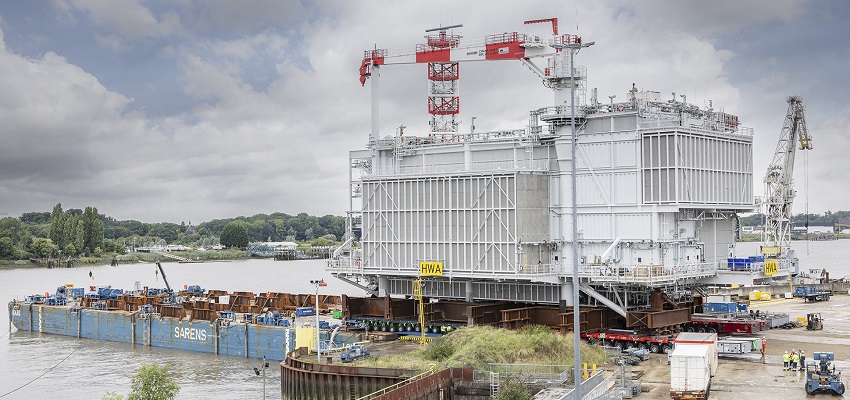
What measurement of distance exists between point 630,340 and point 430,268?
15.1 meters

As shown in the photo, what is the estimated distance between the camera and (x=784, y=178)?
113 metres

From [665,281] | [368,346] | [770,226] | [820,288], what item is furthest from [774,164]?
[368,346]

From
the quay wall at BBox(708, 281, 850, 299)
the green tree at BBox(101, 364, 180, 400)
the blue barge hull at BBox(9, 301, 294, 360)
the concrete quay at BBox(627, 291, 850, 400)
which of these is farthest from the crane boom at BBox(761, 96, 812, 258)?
the green tree at BBox(101, 364, 180, 400)

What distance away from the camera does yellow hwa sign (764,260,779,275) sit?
56.2 m

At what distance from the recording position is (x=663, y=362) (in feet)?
162

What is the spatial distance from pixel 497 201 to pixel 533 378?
17.7 meters

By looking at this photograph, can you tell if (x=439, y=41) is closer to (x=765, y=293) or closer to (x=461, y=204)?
(x=461, y=204)

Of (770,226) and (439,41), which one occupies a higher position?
(439,41)

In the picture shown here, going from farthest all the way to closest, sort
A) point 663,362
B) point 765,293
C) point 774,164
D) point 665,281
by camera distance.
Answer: point 774,164
point 765,293
point 665,281
point 663,362

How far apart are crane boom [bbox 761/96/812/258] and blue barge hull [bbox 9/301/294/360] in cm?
6976

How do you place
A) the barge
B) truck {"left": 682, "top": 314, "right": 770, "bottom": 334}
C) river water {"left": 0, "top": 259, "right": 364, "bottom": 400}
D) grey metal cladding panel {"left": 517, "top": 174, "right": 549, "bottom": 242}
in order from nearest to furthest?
1. truck {"left": 682, "top": 314, "right": 770, "bottom": 334}
2. grey metal cladding panel {"left": 517, "top": 174, "right": 549, "bottom": 242}
3. river water {"left": 0, "top": 259, "right": 364, "bottom": 400}
4. the barge

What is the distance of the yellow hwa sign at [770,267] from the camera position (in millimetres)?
56156

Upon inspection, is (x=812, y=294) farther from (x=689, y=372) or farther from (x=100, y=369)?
(x=100, y=369)

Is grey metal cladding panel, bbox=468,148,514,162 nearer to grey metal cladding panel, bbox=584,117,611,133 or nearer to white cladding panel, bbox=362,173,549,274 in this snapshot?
white cladding panel, bbox=362,173,549,274
